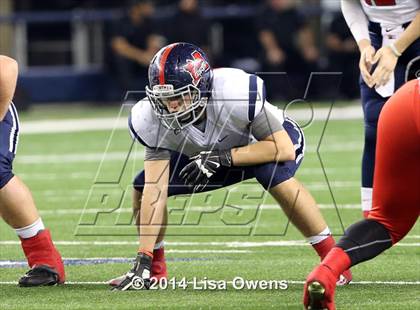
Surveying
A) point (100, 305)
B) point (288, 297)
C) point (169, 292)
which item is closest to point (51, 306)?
point (100, 305)

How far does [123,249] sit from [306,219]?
5.15 ft

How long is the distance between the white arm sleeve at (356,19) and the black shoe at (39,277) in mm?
1921

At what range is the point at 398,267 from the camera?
572cm

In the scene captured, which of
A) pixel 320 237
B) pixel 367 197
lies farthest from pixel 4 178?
pixel 367 197

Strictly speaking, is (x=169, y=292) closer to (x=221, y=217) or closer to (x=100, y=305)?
(x=100, y=305)

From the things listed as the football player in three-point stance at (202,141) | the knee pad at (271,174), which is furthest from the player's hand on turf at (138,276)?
the knee pad at (271,174)

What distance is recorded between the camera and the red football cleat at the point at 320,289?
425cm

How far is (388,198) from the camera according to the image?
4285mm

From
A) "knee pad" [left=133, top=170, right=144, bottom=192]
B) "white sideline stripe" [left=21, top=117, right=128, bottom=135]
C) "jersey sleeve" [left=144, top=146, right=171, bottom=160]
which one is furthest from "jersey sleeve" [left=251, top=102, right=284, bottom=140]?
"white sideline stripe" [left=21, top=117, right=128, bottom=135]

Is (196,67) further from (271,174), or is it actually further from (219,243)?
(219,243)

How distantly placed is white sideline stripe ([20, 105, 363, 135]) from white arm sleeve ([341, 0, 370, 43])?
7.39 metres

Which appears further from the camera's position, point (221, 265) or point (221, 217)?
point (221, 217)

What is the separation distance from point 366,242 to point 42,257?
1705 mm

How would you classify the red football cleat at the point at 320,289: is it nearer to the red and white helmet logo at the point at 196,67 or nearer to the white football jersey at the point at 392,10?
the red and white helmet logo at the point at 196,67
